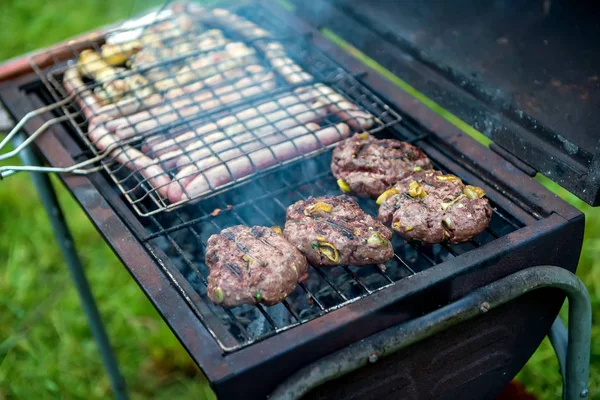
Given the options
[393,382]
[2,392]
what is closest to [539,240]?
[393,382]

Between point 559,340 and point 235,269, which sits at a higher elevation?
point 235,269

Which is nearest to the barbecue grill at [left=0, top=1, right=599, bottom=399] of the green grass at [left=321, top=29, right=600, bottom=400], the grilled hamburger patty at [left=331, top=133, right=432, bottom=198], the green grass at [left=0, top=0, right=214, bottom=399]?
the grilled hamburger patty at [left=331, top=133, right=432, bottom=198]

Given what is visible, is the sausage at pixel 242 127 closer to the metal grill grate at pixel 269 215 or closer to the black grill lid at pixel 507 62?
the metal grill grate at pixel 269 215

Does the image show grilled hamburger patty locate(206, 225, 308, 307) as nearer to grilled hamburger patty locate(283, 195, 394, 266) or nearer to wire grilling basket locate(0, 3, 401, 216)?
grilled hamburger patty locate(283, 195, 394, 266)

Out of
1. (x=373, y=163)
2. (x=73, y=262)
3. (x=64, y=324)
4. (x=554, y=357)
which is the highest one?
(x=373, y=163)

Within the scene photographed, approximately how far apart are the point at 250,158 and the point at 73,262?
1213 mm

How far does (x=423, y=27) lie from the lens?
2.88m

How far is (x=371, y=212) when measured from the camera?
2.36m

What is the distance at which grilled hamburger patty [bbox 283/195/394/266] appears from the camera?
74.7 inches

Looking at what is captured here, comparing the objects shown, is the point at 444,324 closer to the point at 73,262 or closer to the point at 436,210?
the point at 436,210

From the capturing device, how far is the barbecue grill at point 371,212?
5.55ft

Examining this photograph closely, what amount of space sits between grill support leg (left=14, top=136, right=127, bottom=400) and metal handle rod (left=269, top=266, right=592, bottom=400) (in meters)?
1.66

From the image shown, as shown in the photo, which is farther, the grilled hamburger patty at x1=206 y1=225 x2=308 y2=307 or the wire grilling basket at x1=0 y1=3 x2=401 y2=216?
the wire grilling basket at x1=0 y1=3 x2=401 y2=216

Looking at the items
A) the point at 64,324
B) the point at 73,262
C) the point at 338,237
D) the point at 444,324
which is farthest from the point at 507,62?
the point at 64,324
